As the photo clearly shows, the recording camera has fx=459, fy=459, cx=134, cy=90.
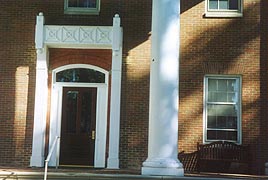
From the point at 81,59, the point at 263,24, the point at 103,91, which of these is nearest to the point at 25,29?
the point at 81,59

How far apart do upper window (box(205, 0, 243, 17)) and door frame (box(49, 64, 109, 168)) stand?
3.88 m

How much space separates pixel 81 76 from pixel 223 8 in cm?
507

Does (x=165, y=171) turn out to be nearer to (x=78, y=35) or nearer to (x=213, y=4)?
(x=78, y=35)

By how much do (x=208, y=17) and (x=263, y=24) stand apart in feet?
5.99

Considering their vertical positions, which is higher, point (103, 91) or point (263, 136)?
point (103, 91)

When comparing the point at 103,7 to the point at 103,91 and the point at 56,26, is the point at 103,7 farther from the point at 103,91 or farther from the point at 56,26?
the point at 103,91

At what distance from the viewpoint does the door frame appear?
1437 centimetres

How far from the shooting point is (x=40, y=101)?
559 inches

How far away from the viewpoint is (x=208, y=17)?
1458cm

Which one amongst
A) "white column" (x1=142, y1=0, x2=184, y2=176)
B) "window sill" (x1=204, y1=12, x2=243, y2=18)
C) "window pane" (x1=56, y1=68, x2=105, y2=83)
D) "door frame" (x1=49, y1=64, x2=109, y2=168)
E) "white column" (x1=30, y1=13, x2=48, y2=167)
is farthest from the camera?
"window pane" (x1=56, y1=68, x2=105, y2=83)

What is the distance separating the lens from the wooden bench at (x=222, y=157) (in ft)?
45.0

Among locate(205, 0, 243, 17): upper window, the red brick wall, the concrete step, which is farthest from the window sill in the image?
the concrete step

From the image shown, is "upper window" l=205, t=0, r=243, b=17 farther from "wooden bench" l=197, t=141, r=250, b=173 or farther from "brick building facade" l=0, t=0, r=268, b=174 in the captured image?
"wooden bench" l=197, t=141, r=250, b=173

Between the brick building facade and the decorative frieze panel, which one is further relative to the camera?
the brick building facade
